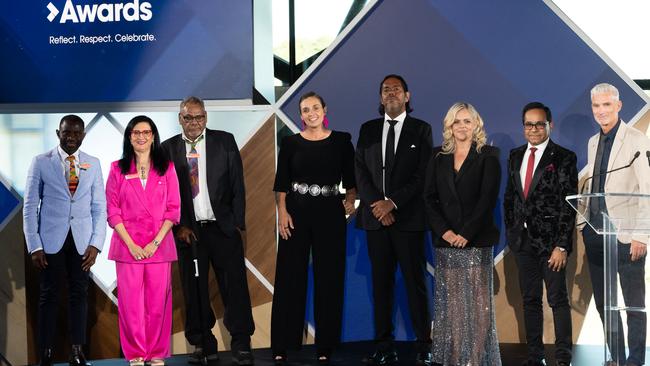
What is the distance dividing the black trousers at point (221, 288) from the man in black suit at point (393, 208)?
0.82m

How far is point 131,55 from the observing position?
703cm

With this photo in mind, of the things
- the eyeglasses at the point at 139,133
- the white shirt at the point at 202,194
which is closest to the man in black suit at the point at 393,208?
the white shirt at the point at 202,194

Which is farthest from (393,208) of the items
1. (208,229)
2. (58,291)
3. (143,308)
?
(58,291)

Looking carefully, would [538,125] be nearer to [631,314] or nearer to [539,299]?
[539,299]

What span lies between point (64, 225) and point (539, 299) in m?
3.03

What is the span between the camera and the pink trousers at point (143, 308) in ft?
18.9

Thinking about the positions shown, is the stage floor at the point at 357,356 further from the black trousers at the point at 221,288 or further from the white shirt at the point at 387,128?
the white shirt at the point at 387,128

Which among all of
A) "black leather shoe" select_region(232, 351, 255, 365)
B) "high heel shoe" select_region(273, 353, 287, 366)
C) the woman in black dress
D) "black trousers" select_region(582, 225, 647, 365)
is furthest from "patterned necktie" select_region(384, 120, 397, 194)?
"black trousers" select_region(582, 225, 647, 365)

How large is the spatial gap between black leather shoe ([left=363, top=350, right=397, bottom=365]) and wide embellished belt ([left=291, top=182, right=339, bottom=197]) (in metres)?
A: 1.04

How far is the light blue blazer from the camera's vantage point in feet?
19.8

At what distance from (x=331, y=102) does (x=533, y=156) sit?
170 cm

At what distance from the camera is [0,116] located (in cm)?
708

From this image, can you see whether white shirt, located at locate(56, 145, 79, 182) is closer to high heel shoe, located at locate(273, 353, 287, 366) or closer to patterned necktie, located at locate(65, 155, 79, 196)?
patterned necktie, located at locate(65, 155, 79, 196)

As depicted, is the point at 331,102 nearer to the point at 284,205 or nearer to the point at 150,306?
the point at 284,205
